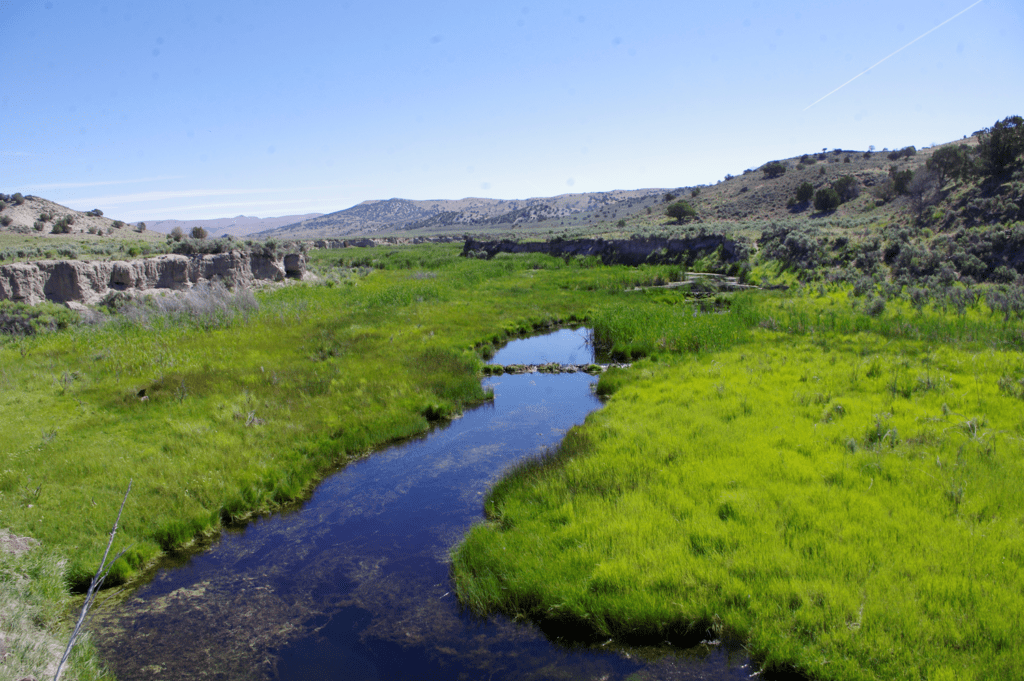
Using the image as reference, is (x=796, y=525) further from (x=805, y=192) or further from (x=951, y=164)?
(x=805, y=192)

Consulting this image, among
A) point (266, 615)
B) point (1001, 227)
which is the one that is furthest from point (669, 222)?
point (266, 615)

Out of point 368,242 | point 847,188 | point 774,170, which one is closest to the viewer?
point 847,188

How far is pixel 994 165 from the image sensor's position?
35.6 m

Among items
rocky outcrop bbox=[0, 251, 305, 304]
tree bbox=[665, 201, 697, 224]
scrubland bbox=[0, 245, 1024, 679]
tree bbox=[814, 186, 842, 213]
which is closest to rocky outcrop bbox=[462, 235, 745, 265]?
tree bbox=[814, 186, 842, 213]

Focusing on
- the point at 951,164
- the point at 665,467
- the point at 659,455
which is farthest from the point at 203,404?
the point at 951,164

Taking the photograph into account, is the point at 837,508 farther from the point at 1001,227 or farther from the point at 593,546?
the point at 1001,227

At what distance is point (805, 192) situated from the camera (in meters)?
68.9

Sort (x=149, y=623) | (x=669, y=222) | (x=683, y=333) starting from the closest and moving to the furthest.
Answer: (x=149, y=623)
(x=683, y=333)
(x=669, y=222)

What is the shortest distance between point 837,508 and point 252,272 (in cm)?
3512

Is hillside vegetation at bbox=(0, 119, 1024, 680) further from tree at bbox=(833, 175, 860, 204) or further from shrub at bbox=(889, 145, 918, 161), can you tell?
shrub at bbox=(889, 145, 918, 161)

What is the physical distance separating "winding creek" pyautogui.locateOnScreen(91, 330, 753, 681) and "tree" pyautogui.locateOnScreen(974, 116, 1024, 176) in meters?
43.6

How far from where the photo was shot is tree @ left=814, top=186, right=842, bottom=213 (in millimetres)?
59750

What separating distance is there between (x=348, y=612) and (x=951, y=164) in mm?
51781

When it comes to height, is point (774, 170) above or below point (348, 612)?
above
